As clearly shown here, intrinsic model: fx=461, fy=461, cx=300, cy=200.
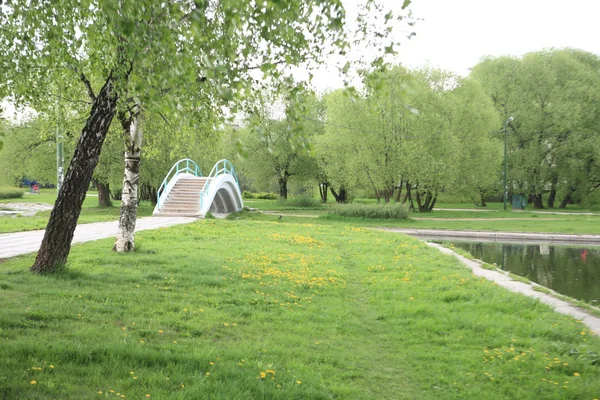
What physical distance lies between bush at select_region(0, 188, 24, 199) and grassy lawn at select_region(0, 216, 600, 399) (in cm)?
4441

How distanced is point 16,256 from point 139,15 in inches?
322

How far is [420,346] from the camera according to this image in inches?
225

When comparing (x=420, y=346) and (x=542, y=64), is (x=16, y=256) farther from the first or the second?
(x=542, y=64)

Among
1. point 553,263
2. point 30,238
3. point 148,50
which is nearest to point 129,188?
point 30,238

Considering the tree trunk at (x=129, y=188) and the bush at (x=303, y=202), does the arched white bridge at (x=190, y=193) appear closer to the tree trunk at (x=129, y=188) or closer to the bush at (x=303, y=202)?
the bush at (x=303, y=202)

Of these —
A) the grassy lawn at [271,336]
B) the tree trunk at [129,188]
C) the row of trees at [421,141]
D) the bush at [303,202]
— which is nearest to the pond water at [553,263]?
the grassy lawn at [271,336]

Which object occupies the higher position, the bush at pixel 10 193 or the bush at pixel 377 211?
the bush at pixel 10 193

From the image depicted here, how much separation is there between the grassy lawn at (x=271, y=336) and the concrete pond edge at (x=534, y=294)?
451 mm

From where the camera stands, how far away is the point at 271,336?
18.2 feet

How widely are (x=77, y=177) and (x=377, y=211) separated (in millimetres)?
23127

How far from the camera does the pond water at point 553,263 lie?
38.1 ft

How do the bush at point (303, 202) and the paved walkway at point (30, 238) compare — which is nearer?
the paved walkway at point (30, 238)

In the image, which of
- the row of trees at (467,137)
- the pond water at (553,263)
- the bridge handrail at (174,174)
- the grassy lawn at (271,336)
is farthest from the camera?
the row of trees at (467,137)

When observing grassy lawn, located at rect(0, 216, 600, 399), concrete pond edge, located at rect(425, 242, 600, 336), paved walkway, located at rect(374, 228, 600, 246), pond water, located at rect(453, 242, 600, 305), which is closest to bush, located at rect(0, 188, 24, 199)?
Result: paved walkway, located at rect(374, 228, 600, 246)
